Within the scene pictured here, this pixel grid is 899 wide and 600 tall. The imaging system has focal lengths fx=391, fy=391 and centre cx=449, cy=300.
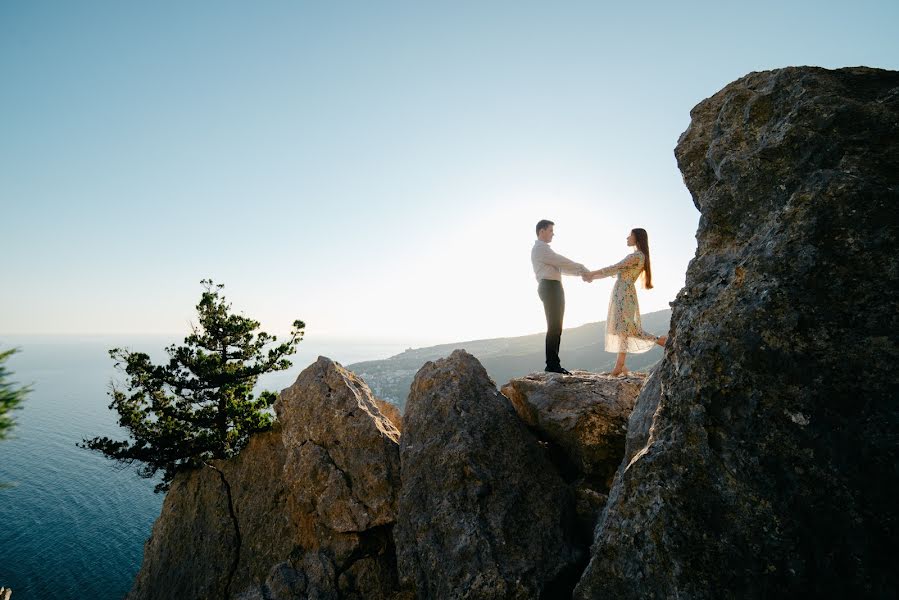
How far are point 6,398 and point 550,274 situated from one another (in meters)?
13.3

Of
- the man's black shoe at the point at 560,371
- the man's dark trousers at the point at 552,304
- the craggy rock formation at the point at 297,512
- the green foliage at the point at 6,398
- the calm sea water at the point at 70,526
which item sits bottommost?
the calm sea water at the point at 70,526

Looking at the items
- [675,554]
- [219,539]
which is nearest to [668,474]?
[675,554]

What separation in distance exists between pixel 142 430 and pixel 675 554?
1020 inches

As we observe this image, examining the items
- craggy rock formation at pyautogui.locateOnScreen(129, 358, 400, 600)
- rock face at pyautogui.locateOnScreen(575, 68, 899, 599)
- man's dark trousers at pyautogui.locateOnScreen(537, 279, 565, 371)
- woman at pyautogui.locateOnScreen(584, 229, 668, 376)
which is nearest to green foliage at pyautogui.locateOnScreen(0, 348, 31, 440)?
rock face at pyautogui.locateOnScreen(575, 68, 899, 599)

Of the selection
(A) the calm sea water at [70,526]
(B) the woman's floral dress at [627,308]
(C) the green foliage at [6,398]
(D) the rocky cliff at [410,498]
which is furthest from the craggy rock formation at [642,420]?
(A) the calm sea water at [70,526]

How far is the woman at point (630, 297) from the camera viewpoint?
12.8m

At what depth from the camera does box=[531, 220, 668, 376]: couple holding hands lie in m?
12.9

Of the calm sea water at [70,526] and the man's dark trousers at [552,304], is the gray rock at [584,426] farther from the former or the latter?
the calm sea water at [70,526]

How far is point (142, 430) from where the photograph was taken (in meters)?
21.5

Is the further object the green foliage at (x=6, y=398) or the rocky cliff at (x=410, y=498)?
the rocky cliff at (x=410, y=498)

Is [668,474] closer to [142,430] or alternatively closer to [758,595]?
[758,595]

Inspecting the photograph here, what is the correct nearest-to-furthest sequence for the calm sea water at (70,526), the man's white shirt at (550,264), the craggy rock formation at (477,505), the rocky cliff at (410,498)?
1. the craggy rock formation at (477,505)
2. the rocky cliff at (410,498)
3. the man's white shirt at (550,264)
4. the calm sea water at (70,526)

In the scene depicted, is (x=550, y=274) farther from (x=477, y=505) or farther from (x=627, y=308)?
(x=477, y=505)

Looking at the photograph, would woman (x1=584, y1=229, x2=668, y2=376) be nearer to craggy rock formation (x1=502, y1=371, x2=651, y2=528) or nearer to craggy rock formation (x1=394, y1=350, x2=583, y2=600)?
craggy rock formation (x1=502, y1=371, x2=651, y2=528)
